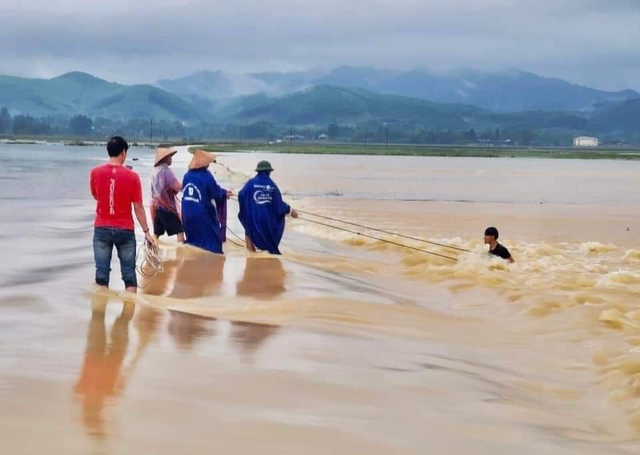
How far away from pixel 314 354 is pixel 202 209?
17.6 feet

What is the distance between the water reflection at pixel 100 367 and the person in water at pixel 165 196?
4.71m

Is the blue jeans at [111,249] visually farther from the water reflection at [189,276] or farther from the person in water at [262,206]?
the person in water at [262,206]

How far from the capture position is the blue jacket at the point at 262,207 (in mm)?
13344

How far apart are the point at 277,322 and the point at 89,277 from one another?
3.14 meters

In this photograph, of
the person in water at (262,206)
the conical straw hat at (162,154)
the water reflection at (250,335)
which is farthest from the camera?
the conical straw hat at (162,154)

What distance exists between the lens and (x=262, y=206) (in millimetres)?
13328

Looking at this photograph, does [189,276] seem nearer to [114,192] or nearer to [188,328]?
[114,192]

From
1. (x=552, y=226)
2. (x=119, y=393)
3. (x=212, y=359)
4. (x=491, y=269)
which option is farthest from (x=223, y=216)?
(x=552, y=226)

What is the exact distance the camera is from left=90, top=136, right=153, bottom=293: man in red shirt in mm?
8625

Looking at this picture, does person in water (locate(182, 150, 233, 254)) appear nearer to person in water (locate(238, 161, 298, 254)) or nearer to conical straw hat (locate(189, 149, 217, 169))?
conical straw hat (locate(189, 149, 217, 169))

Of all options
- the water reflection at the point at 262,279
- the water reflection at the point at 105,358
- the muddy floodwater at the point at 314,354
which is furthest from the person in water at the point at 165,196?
the water reflection at the point at 105,358

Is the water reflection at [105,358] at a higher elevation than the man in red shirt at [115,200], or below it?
below

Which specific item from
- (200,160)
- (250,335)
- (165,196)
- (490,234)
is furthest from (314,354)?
(490,234)

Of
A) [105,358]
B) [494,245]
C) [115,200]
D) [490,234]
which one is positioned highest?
[115,200]
